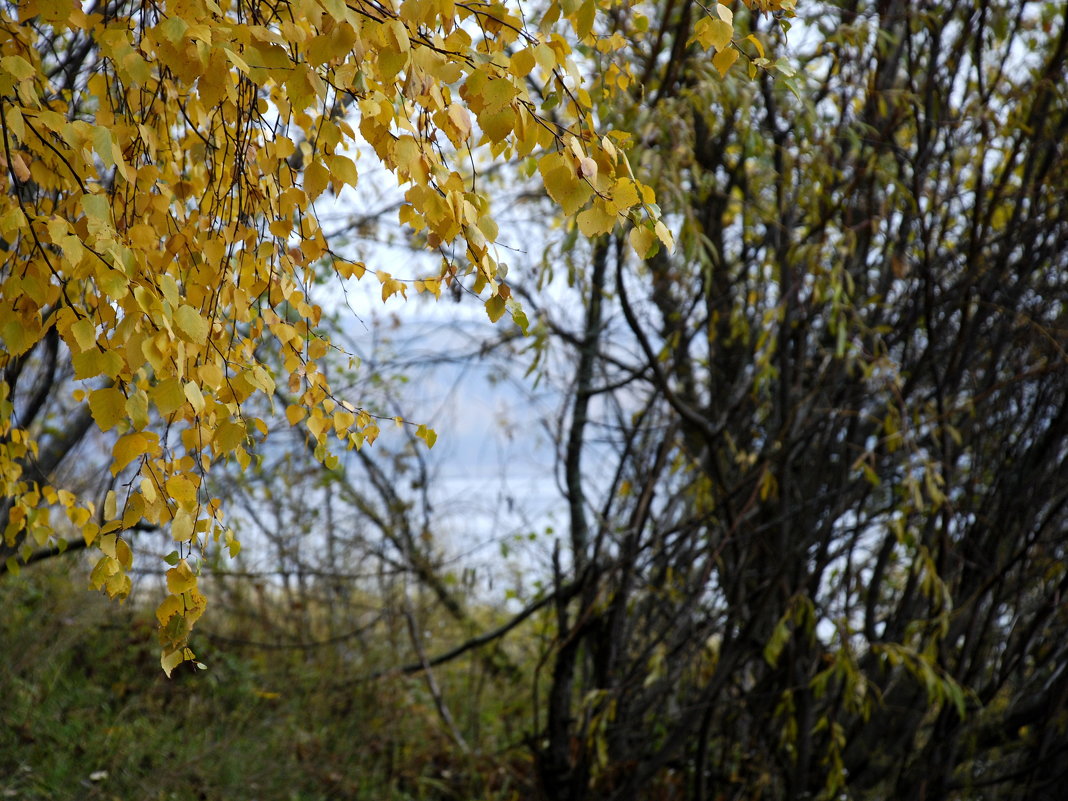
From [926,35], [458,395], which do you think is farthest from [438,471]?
[926,35]

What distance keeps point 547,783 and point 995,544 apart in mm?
1694

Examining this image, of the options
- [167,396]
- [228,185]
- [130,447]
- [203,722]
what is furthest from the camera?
[203,722]

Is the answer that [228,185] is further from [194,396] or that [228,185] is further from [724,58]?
[724,58]

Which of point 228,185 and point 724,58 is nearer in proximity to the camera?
point 724,58

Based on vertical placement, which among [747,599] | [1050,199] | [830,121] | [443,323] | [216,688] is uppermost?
[443,323]

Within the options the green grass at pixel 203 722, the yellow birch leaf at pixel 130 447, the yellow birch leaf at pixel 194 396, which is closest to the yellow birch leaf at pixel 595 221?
the yellow birch leaf at pixel 194 396

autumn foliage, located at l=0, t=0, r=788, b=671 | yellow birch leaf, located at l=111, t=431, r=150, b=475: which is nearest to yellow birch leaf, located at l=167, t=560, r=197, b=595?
autumn foliage, located at l=0, t=0, r=788, b=671

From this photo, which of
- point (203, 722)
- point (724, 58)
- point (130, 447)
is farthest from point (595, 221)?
point (203, 722)

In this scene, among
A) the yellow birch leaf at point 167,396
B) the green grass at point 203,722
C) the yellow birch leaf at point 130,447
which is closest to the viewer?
the yellow birch leaf at point 167,396

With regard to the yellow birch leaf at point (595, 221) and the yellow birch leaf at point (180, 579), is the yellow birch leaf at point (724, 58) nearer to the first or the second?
the yellow birch leaf at point (595, 221)

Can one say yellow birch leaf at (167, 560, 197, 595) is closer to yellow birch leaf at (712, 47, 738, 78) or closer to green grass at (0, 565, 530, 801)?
yellow birch leaf at (712, 47, 738, 78)

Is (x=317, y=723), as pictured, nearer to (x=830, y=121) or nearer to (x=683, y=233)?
(x=683, y=233)

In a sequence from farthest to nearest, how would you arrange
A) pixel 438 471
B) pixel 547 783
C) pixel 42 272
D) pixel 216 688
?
pixel 438 471 → pixel 216 688 → pixel 547 783 → pixel 42 272

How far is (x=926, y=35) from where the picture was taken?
307 cm
